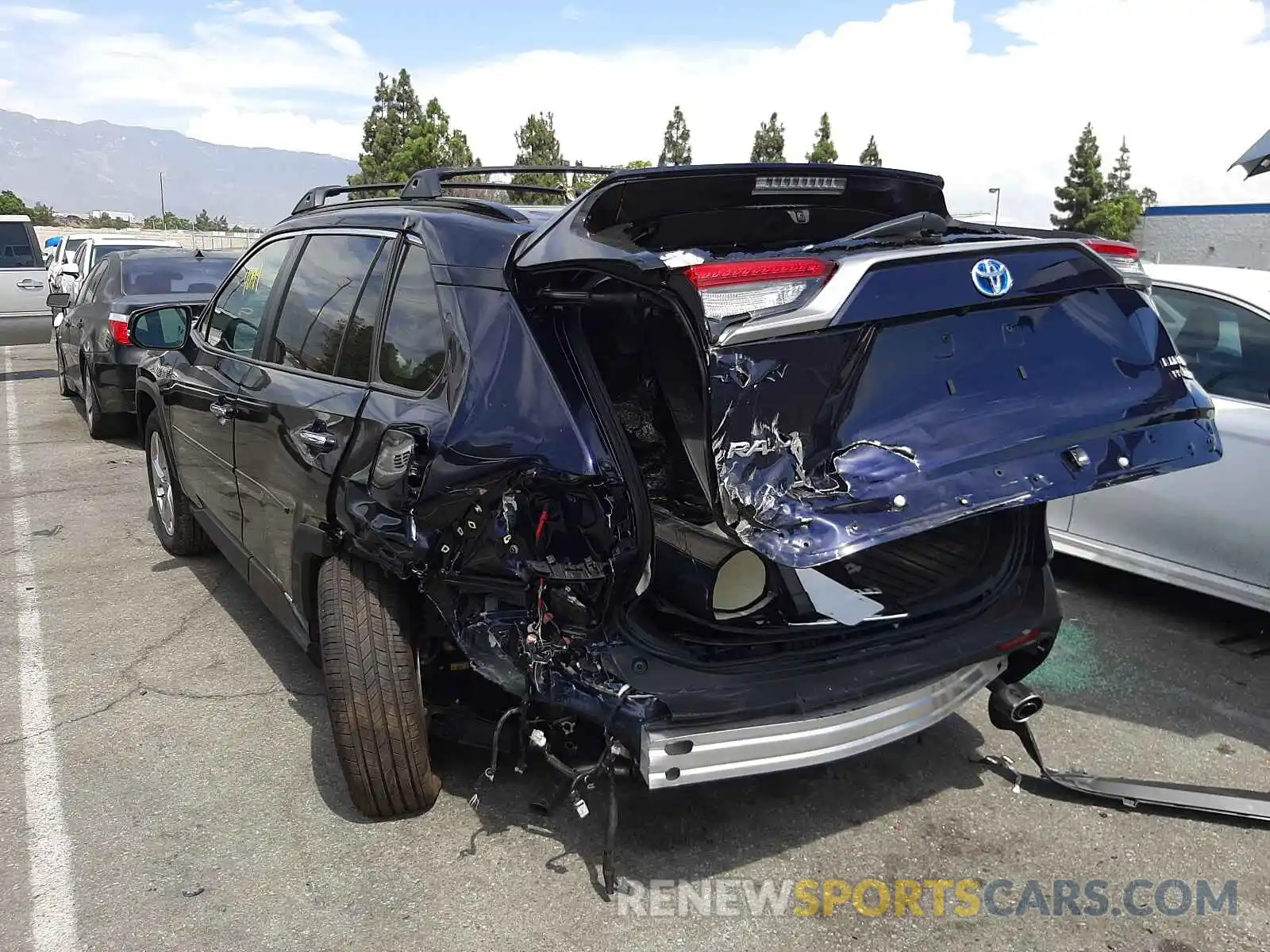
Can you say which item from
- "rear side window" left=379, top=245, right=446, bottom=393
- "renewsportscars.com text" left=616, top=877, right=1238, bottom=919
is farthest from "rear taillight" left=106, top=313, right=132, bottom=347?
"renewsportscars.com text" left=616, top=877, right=1238, bottom=919

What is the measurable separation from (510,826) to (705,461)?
1471mm

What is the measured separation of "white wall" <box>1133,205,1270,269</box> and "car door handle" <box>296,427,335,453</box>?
36.2 m

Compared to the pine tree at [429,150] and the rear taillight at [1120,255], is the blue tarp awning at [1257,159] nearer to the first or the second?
the rear taillight at [1120,255]

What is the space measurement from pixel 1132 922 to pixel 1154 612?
8.70 feet

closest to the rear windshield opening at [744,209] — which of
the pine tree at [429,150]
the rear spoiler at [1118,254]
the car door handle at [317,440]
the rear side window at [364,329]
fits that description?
the rear spoiler at [1118,254]

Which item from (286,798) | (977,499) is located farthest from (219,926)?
(977,499)

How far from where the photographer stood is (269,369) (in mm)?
3826

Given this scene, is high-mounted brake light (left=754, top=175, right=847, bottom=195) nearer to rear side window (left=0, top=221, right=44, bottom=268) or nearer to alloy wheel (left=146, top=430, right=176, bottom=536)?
alloy wheel (left=146, top=430, right=176, bottom=536)

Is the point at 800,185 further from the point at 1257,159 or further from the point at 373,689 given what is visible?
the point at 1257,159

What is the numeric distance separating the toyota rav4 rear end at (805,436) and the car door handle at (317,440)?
2.89 feet

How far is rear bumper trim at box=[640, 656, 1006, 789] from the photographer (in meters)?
2.49

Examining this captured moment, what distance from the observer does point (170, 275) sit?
957 centimetres

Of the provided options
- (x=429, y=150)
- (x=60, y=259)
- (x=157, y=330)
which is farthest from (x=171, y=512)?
(x=429, y=150)

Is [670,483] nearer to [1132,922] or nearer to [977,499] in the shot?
[977,499]
